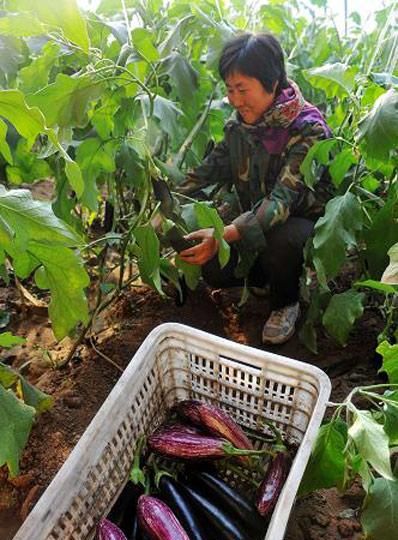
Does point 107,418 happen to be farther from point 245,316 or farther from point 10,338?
point 245,316

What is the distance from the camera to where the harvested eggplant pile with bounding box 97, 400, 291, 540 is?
3.08 ft

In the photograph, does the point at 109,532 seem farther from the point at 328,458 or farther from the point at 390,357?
the point at 390,357

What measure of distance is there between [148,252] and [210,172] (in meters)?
0.58

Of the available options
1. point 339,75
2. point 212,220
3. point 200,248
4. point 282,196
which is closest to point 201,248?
point 200,248

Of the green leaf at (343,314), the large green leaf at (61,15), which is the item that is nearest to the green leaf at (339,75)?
the green leaf at (343,314)

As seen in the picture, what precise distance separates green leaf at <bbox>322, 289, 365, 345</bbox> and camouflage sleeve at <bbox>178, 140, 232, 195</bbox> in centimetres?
53

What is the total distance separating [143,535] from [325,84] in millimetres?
1028

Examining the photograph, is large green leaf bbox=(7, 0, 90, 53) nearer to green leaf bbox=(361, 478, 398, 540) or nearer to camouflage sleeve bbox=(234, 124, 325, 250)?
camouflage sleeve bbox=(234, 124, 325, 250)

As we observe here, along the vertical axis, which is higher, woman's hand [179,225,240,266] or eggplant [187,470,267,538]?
woman's hand [179,225,240,266]

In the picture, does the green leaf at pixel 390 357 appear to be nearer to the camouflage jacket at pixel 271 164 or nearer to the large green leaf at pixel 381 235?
the large green leaf at pixel 381 235

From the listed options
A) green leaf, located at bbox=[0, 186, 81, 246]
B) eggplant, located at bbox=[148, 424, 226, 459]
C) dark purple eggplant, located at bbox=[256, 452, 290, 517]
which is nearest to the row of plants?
green leaf, located at bbox=[0, 186, 81, 246]

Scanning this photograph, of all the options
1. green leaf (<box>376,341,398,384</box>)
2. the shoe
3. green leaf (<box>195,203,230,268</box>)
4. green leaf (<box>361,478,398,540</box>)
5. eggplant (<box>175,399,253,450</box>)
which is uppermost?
green leaf (<box>195,203,230,268</box>)

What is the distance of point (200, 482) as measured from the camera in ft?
3.42

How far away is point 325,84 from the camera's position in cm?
124
